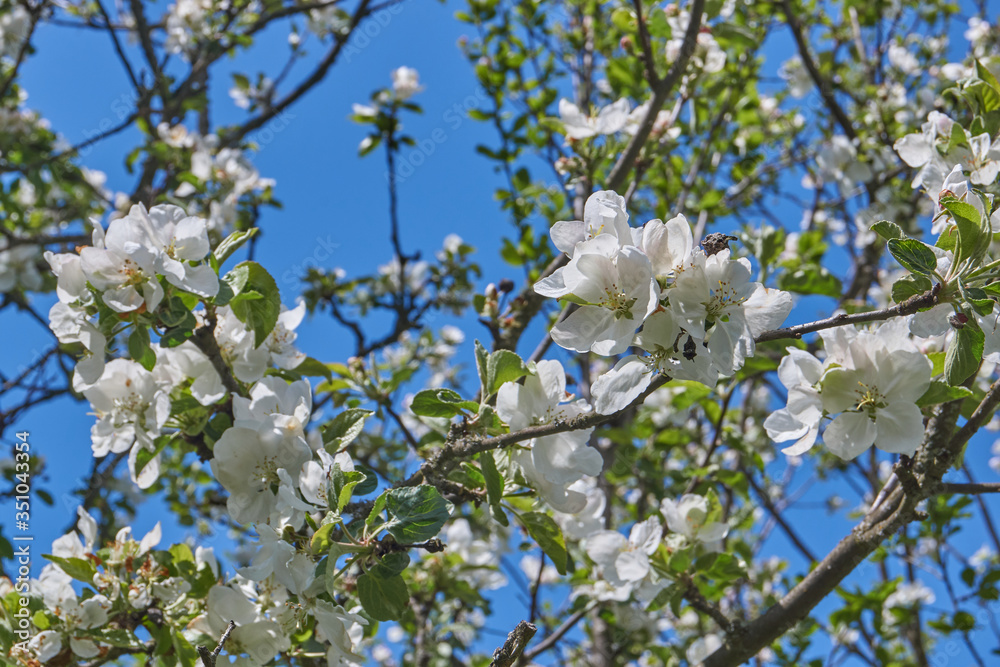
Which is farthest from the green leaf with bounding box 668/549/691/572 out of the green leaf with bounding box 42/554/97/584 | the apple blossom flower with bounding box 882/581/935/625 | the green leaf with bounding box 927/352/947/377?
the apple blossom flower with bounding box 882/581/935/625

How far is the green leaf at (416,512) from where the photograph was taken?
1166 mm

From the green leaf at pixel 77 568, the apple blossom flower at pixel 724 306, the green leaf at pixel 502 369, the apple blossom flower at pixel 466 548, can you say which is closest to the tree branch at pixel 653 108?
the green leaf at pixel 502 369

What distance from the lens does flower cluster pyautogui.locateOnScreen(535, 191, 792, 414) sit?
110 centimetres

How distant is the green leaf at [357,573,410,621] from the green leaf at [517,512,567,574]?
1.13 ft

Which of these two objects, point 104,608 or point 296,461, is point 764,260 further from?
point 104,608

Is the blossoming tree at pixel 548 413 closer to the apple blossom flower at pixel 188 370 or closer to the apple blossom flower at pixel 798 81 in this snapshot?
the apple blossom flower at pixel 188 370

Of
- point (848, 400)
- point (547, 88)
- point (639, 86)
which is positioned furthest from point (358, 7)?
point (848, 400)

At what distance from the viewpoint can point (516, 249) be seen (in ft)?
11.3

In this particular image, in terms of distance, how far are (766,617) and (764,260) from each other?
1.23m

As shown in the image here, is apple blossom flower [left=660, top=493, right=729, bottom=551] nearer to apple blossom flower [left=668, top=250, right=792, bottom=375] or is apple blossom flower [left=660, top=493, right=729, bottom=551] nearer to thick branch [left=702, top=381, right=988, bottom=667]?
thick branch [left=702, top=381, right=988, bottom=667]

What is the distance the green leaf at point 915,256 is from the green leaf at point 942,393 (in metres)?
0.24

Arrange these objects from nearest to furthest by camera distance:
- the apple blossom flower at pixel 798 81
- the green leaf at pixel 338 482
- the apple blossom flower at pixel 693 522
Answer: the green leaf at pixel 338 482 < the apple blossom flower at pixel 693 522 < the apple blossom flower at pixel 798 81

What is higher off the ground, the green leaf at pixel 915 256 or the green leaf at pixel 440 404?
the green leaf at pixel 440 404

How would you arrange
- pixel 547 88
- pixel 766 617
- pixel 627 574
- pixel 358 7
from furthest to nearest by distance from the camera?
1. pixel 358 7
2. pixel 547 88
3. pixel 627 574
4. pixel 766 617
